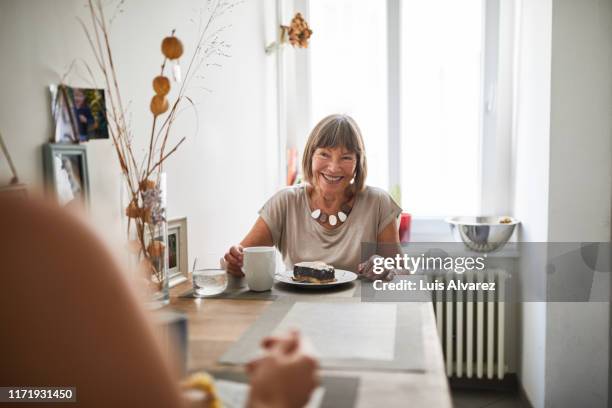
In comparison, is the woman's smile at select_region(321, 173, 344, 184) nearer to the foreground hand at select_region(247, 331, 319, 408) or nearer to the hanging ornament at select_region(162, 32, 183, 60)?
the hanging ornament at select_region(162, 32, 183, 60)

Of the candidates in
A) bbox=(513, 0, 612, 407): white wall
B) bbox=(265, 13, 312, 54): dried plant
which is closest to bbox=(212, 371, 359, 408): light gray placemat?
bbox=(513, 0, 612, 407): white wall

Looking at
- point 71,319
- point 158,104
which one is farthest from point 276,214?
point 71,319

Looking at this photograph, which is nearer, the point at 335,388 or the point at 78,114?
the point at 335,388

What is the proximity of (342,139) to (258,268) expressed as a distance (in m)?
0.78

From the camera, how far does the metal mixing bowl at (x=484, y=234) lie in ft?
8.29

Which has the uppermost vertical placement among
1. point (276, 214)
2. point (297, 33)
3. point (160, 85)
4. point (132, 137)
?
point (297, 33)

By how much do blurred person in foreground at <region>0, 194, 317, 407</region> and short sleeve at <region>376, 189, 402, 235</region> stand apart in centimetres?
156

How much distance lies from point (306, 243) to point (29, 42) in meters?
1.21

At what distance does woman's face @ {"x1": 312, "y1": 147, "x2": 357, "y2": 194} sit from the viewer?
6.43 ft

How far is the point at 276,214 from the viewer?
2.03 meters

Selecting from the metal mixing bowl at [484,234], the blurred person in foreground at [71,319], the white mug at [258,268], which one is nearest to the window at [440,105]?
the metal mixing bowl at [484,234]

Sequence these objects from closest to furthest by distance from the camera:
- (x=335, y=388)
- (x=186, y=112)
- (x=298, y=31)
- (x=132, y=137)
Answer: (x=335, y=388) → (x=132, y=137) → (x=186, y=112) → (x=298, y=31)

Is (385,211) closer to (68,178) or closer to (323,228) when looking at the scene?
(323,228)

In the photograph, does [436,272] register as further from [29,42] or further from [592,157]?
[29,42]
